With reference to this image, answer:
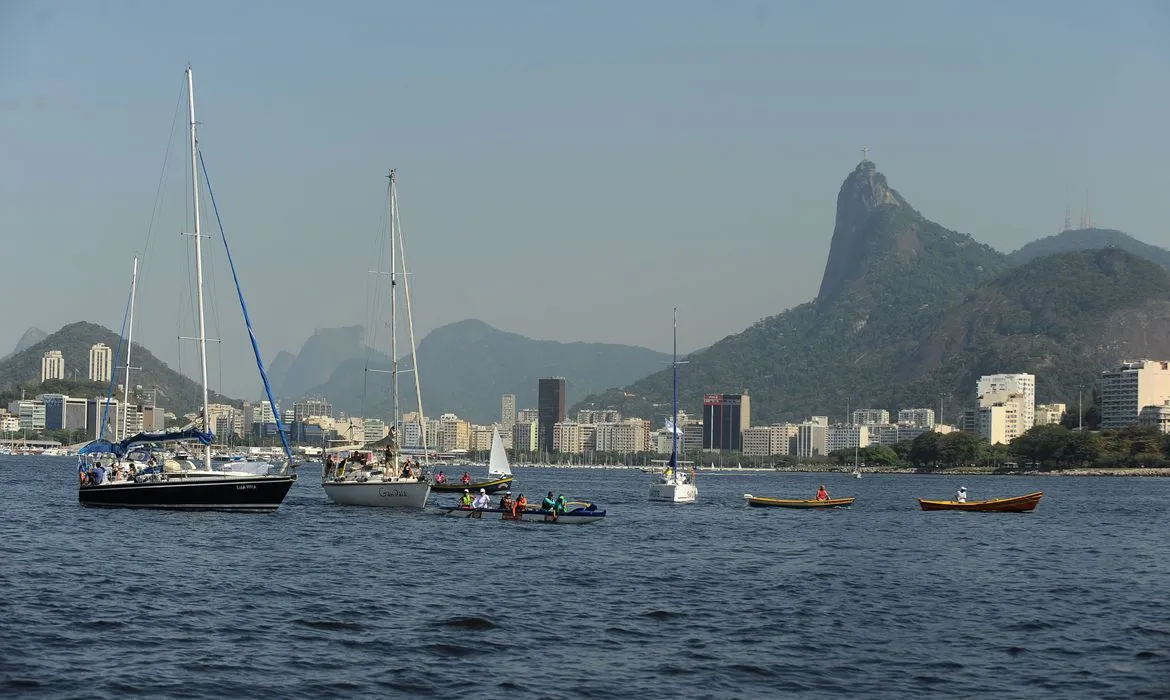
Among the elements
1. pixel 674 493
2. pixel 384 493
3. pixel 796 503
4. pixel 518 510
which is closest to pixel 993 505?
pixel 796 503

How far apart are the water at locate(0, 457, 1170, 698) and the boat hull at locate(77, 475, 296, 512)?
0.85 metres

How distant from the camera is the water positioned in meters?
29.6

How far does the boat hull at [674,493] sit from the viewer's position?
107m

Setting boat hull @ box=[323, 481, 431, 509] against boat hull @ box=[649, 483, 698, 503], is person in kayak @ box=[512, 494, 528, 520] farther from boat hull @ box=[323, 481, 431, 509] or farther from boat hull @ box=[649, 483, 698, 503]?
boat hull @ box=[649, 483, 698, 503]

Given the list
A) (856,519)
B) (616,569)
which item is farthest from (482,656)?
(856,519)

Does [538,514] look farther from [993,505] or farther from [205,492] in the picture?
[993,505]

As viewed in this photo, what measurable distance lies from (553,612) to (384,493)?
3936 cm

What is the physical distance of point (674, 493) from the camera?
108 m

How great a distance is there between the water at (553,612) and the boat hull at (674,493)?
38.4m

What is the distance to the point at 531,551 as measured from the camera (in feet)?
187

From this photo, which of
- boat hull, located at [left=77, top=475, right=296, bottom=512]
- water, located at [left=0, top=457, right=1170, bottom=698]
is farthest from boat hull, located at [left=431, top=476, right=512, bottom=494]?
water, located at [left=0, top=457, right=1170, bottom=698]

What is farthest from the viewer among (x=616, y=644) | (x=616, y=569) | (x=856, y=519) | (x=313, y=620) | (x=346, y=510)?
(x=856, y=519)

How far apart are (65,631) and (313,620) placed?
6.04 meters

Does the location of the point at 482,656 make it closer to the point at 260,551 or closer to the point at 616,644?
the point at 616,644
